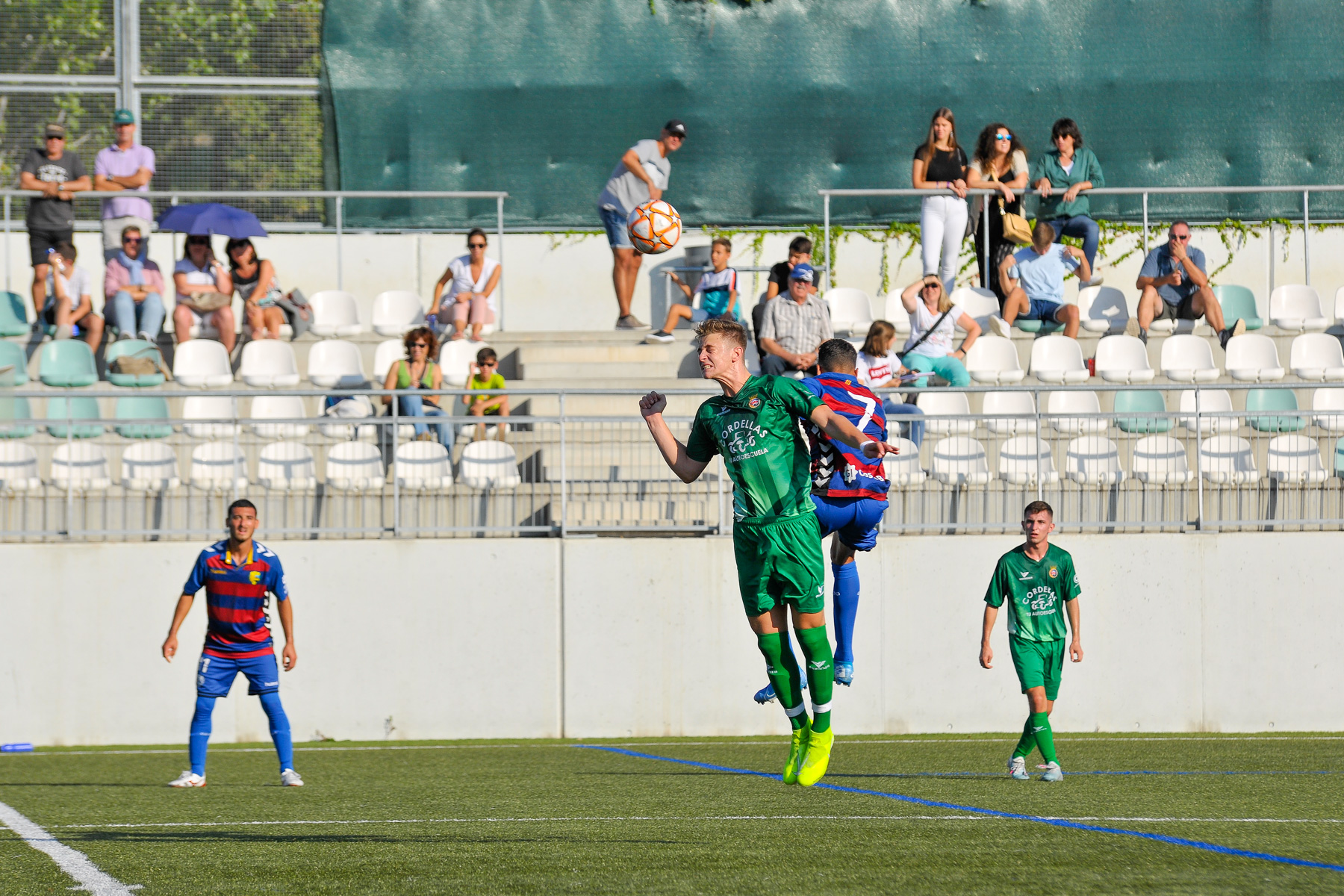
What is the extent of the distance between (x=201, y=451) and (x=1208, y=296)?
10.7 meters

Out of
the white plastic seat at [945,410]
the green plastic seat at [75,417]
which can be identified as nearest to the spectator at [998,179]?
the white plastic seat at [945,410]

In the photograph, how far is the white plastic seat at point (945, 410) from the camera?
1465cm

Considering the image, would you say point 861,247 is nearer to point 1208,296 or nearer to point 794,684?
point 1208,296

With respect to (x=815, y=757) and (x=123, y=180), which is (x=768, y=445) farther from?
(x=123, y=180)

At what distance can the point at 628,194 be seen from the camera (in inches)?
693

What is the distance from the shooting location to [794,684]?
7344 millimetres

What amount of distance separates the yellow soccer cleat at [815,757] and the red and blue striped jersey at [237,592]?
4.86 meters

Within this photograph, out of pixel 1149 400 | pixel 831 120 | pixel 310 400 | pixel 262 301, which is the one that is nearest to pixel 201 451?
pixel 310 400

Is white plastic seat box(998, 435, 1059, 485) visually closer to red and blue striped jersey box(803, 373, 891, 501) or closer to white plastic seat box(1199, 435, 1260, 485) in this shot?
white plastic seat box(1199, 435, 1260, 485)

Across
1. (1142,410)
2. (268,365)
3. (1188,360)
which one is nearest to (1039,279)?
(1188,360)

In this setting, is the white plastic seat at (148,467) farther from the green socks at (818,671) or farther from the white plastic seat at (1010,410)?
the green socks at (818,671)

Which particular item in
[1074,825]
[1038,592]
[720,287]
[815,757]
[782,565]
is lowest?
[1074,825]

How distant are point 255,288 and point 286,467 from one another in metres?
4.19

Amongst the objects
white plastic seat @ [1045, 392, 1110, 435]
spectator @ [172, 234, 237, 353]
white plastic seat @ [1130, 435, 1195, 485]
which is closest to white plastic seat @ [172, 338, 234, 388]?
spectator @ [172, 234, 237, 353]
